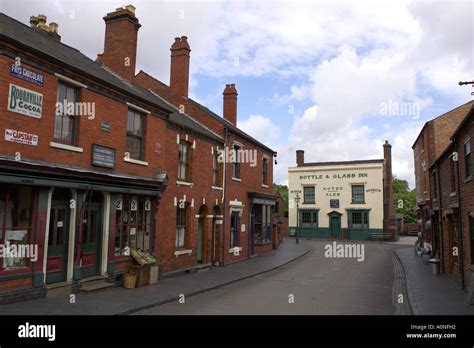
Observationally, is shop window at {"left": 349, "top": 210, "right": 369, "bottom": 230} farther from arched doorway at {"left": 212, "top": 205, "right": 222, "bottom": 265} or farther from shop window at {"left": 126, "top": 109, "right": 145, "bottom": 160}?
shop window at {"left": 126, "top": 109, "right": 145, "bottom": 160}

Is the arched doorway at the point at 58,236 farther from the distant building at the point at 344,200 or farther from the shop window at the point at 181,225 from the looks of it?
the distant building at the point at 344,200

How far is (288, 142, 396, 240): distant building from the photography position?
1651 inches

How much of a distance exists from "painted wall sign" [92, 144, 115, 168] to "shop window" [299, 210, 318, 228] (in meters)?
35.0

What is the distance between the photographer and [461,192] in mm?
14328

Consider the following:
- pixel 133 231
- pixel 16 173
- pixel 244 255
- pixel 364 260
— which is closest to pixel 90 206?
pixel 133 231

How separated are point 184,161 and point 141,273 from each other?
19.3 ft

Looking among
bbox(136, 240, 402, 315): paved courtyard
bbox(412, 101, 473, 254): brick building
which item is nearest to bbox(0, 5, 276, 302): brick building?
bbox(136, 240, 402, 315): paved courtyard

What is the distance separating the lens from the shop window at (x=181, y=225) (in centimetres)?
1689

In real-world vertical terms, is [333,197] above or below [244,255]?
above

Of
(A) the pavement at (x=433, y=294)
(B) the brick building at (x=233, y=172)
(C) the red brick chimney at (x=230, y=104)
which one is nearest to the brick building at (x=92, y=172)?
(B) the brick building at (x=233, y=172)

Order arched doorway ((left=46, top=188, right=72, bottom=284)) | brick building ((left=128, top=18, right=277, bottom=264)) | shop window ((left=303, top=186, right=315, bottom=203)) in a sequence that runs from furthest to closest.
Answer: shop window ((left=303, top=186, right=315, bottom=203)) < brick building ((left=128, top=18, right=277, bottom=264)) < arched doorway ((left=46, top=188, right=72, bottom=284))

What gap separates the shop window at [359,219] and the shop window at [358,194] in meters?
1.31

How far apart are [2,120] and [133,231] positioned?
6050 millimetres
